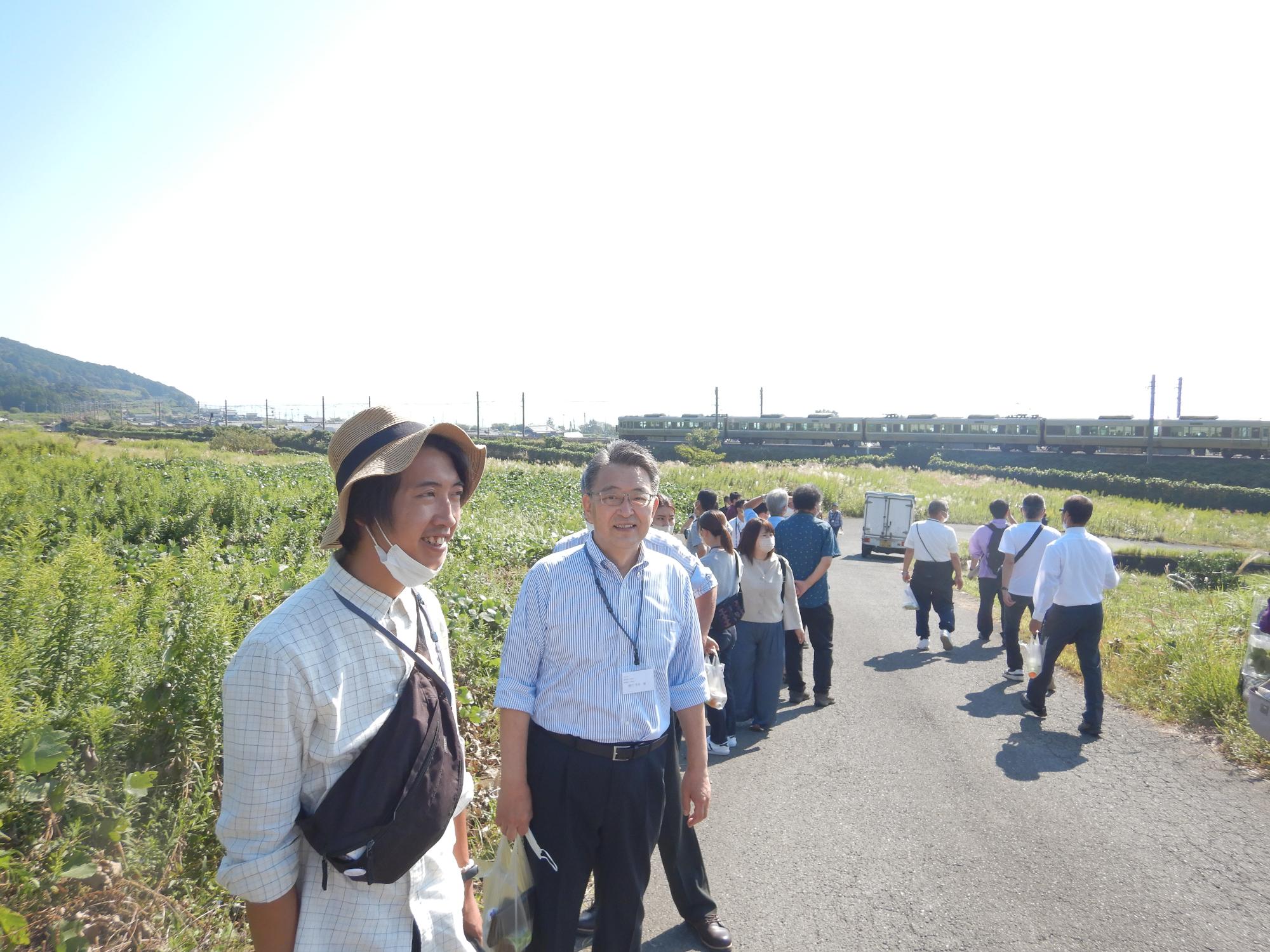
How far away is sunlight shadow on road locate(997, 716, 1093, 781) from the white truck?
13.5 metres

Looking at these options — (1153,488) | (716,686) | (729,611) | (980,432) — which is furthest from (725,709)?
(980,432)

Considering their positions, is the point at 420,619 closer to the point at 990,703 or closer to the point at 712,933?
the point at 712,933

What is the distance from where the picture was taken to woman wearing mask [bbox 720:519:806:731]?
6.06m

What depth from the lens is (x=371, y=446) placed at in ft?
5.69

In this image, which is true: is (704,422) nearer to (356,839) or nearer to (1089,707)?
(1089,707)

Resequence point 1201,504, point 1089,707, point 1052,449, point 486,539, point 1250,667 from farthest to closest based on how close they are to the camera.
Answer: point 1052,449
point 1201,504
point 486,539
point 1089,707
point 1250,667

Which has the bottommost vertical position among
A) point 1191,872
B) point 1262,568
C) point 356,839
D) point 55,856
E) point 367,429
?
point 1262,568

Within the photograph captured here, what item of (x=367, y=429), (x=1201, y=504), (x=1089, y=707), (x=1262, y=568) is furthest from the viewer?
(x=1201, y=504)

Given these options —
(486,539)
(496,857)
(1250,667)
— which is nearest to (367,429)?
(496,857)

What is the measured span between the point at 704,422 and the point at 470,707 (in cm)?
5389

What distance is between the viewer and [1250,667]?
5.12 m

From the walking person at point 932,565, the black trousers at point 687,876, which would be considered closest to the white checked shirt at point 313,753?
the black trousers at point 687,876

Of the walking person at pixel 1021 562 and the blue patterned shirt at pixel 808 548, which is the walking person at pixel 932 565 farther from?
the blue patterned shirt at pixel 808 548

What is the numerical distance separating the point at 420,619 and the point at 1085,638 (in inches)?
237
